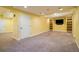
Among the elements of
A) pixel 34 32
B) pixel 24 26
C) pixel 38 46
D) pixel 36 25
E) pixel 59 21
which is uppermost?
pixel 24 26

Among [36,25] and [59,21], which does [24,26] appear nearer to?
[36,25]

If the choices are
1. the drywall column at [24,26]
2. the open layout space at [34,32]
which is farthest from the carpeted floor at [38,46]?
the drywall column at [24,26]

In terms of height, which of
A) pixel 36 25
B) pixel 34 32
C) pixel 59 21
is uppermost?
pixel 36 25

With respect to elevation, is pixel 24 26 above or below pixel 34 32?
above

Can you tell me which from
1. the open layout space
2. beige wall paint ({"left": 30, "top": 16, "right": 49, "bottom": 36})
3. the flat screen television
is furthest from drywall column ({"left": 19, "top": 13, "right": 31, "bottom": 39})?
the flat screen television

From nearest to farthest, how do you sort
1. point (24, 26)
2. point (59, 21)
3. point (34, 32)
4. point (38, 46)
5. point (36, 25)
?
1. point (38, 46)
2. point (24, 26)
3. point (34, 32)
4. point (36, 25)
5. point (59, 21)

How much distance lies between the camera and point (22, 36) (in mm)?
7500

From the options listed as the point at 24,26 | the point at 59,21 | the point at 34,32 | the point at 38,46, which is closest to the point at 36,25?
the point at 34,32

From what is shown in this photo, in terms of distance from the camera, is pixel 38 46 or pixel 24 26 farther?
pixel 24 26

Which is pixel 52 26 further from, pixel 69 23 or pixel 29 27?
pixel 29 27

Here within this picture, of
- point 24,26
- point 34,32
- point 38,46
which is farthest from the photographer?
point 34,32
